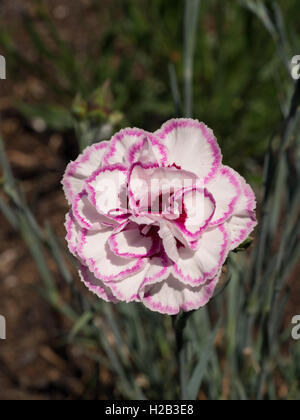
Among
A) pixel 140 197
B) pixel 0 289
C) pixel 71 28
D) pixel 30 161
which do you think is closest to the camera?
pixel 140 197

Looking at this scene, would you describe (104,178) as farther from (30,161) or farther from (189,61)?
(30,161)

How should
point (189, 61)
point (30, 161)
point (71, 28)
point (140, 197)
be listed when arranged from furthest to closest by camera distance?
point (71, 28), point (30, 161), point (189, 61), point (140, 197)

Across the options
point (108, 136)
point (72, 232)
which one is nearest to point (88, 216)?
point (72, 232)

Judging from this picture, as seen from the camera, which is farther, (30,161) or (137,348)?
(30,161)

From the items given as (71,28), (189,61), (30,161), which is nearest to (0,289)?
(30,161)

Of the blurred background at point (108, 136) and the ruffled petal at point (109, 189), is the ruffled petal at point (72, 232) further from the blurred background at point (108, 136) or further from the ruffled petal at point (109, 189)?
the blurred background at point (108, 136)

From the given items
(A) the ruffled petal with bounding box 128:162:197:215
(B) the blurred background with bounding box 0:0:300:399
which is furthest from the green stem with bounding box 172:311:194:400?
(A) the ruffled petal with bounding box 128:162:197:215

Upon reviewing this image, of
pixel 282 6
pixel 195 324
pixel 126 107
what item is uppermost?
pixel 282 6

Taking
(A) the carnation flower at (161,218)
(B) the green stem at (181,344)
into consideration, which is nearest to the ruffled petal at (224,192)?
(A) the carnation flower at (161,218)
